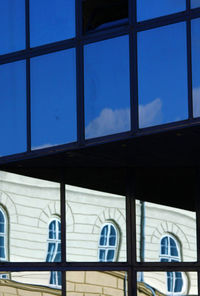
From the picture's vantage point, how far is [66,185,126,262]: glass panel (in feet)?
61.6

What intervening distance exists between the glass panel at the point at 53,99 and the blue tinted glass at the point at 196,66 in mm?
2571

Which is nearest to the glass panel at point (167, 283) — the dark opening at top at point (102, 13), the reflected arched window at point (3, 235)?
the reflected arched window at point (3, 235)

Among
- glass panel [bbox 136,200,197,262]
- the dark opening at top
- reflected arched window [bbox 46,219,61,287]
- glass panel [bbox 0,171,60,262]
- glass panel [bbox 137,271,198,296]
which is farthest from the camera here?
glass panel [bbox 0,171,60,262]

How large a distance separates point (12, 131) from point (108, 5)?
3149 millimetres

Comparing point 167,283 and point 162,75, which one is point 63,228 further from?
point 162,75

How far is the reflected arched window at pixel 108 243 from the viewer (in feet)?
61.4

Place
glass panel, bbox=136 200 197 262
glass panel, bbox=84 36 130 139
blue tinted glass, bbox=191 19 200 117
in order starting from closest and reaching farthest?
blue tinted glass, bbox=191 19 200 117 < glass panel, bbox=84 36 130 139 < glass panel, bbox=136 200 197 262

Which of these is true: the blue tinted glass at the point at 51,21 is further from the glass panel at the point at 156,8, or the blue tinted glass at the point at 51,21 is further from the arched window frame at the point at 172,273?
the arched window frame at the point at 172,273

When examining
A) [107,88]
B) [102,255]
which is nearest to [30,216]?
[102,255]

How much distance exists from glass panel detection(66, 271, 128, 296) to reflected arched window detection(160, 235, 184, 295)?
865mm

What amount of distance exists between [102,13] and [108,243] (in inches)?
182

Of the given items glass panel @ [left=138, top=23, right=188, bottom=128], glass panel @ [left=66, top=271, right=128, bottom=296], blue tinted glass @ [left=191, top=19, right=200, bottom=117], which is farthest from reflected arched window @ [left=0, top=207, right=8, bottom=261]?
blue tinted glass @ [left=191, top=19, right=200, bottom=117]

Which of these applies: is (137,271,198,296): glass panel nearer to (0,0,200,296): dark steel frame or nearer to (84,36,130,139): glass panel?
(0,0,200,296): dark steel frame

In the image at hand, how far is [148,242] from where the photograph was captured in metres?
18.6
